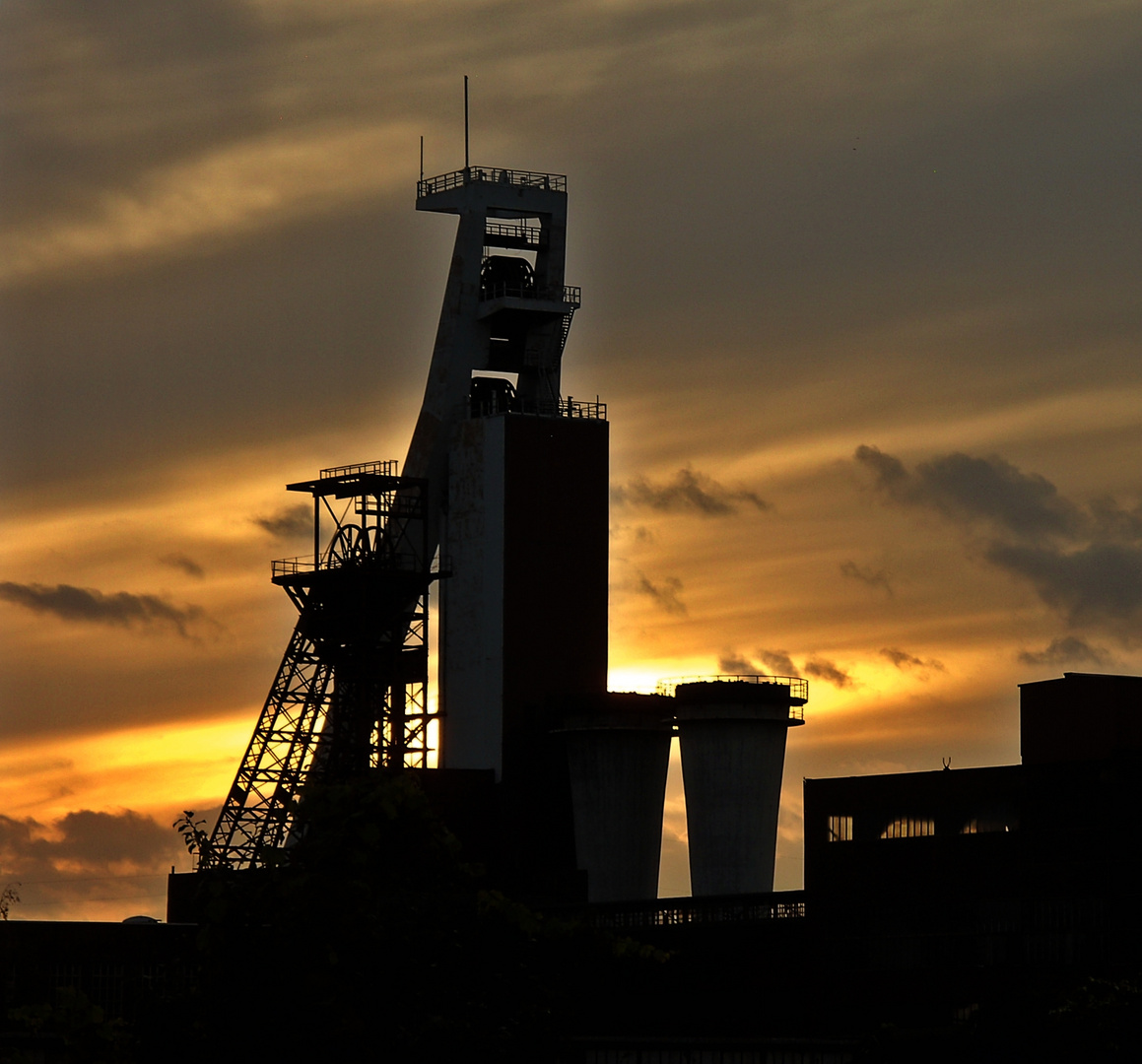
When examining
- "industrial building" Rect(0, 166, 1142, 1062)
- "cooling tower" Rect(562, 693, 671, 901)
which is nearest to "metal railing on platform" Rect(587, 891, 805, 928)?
"industrial building" Rect(0, 166, 1142, 1062)

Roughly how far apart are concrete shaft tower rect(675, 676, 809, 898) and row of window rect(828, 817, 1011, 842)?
2054 cm

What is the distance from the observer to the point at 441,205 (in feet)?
397

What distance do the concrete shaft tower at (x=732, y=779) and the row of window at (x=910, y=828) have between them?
67.4 feet

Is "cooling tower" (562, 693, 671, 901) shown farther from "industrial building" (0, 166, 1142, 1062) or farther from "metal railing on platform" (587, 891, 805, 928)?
"metal railing on platform" (587, 891, 805, 928)

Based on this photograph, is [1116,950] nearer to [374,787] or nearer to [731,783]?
[731,783]

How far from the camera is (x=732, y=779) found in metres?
106

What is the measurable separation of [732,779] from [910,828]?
2434cm

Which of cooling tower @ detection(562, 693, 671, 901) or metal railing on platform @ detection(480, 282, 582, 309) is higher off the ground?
metal railing on platform @ detection(480, 282, 582, 309)

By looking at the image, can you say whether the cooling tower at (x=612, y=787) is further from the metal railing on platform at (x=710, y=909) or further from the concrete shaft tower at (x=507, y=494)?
the metal railing on platform at (x=710, y=909)

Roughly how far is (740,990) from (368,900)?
194 ft

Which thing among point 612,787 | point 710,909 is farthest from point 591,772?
point 710,909

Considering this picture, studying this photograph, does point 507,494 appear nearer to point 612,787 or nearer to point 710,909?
point 612,787

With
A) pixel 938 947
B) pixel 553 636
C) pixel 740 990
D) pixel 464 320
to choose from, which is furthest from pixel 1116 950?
pixel 464 320

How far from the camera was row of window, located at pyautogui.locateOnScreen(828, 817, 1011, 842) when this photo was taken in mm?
79562
